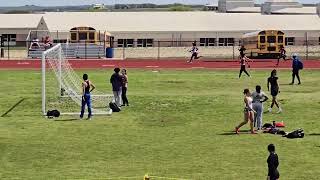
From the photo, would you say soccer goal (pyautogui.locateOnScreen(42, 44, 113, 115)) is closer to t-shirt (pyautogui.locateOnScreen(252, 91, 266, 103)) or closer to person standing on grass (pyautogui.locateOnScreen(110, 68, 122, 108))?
person standing on grass (pyautogui.locateOnScreen(110, 68, 122, 108))

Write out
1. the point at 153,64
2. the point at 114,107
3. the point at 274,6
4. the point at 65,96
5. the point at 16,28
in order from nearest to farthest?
the point at 114,107, the point at 65,96, the point at 153,64, the point at 16,28, the point at 274,6

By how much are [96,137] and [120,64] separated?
1412 inches

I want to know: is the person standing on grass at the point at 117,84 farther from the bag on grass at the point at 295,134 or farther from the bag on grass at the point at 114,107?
the bag on grass at the point at 295,134

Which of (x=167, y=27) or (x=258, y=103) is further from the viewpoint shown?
(x=167, y=27)

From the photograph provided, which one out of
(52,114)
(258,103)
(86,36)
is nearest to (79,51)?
(86,36)

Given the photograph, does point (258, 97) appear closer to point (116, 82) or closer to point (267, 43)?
point (116, 82)

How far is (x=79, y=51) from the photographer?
69.4 m

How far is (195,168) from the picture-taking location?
20359 mm

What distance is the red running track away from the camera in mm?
57688

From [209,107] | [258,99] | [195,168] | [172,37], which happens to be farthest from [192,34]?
[195,168]

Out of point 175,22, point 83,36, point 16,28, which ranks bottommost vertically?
point 83,36

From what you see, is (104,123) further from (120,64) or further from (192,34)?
(192,34)

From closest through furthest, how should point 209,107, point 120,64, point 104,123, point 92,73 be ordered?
point 104,123 → point 209,107 → point 92,73 → point 120,64

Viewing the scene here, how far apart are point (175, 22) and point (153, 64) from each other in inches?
1352
